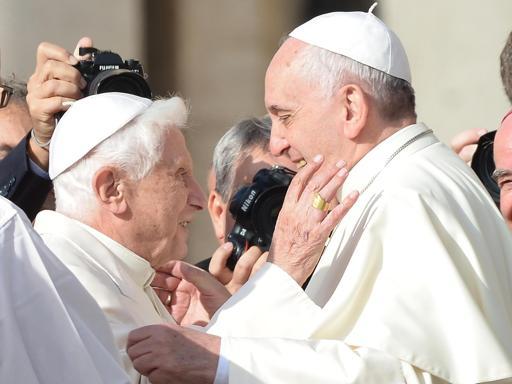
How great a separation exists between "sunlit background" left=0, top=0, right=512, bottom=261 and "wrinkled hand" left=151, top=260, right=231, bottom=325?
3092 millimetres

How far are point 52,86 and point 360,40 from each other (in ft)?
3.54

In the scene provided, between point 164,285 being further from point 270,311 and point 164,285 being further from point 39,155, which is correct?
point 270,311

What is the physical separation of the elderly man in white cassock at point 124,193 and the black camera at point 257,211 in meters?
0.27

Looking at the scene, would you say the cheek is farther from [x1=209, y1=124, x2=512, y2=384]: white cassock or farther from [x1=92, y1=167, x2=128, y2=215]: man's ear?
[x1=92, y1=167, x2=128, y2=215]: man's ear

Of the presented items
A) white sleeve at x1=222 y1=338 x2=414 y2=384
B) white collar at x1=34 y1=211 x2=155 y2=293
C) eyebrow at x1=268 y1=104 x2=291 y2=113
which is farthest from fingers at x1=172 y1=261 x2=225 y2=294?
white sleeve at x1=222 y1=338 x2=414 y2=384

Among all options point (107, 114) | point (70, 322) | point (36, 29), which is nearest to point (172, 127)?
point (107, 114)

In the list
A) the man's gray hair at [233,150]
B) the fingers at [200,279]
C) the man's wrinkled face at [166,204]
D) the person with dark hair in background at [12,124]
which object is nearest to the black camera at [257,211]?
the fingers at [200,279]

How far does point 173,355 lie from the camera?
135 inches

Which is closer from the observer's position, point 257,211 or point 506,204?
point 506,204

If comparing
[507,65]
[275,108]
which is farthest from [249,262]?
[507,65]

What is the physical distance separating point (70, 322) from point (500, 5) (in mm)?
5407

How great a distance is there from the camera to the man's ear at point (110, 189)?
4.02 m

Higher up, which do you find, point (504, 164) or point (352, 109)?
point (352, 109)

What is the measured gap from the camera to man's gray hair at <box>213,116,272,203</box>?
5.11 metres
